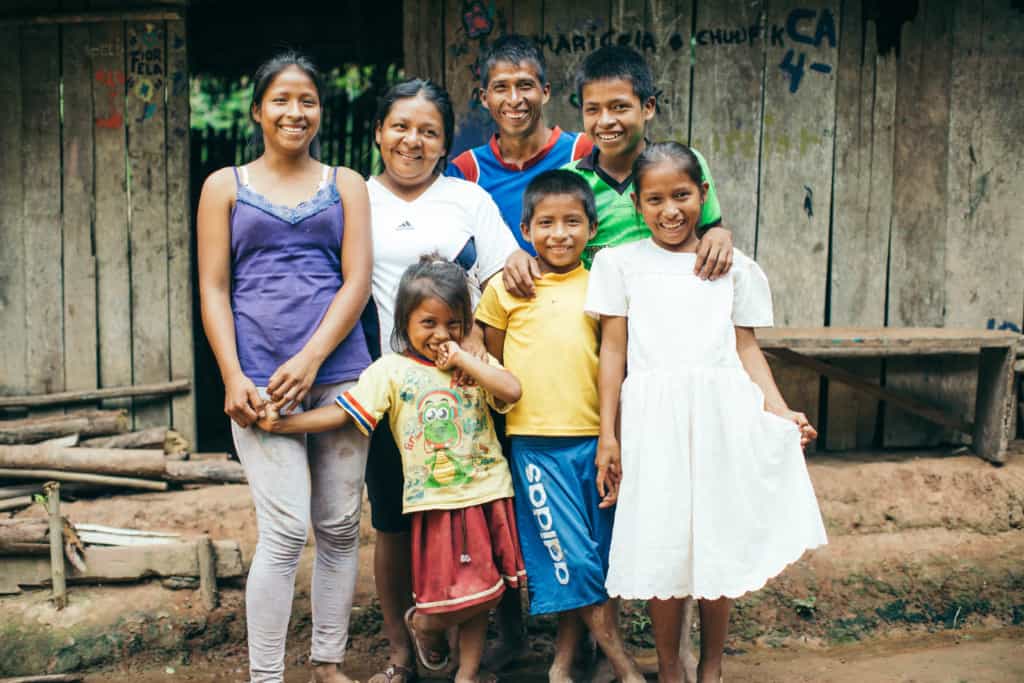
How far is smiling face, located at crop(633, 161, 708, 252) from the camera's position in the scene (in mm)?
2564

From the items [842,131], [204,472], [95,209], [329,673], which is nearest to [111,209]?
[95,209]

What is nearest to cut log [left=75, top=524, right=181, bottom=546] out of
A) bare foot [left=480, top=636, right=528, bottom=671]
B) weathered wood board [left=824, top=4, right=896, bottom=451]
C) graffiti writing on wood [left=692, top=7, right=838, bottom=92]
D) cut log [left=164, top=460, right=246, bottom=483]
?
cut log [left=164, top=460, right=246, bottom=483]

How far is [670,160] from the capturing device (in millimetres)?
2566

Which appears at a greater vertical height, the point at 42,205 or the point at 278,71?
the point at 278,71

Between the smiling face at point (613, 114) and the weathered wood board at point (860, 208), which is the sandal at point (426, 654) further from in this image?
the weathered wood board at point (860, 208)

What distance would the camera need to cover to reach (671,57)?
13.8 ft

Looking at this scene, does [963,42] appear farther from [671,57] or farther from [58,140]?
[58,140]

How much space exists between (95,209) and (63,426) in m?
0.98

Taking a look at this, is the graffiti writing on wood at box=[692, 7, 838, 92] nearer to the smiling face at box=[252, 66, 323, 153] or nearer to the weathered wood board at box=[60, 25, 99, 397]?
the smiling face at box=[252, 66, 323, 153]

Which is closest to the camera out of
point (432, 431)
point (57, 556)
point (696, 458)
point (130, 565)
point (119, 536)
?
point (696, 458)

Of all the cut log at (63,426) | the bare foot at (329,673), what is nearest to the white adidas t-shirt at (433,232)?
the bare foot at (329,673)

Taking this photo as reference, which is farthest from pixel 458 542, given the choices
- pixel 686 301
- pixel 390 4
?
pixel 390 4

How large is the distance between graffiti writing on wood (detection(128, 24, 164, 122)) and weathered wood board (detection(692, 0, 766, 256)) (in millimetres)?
2324

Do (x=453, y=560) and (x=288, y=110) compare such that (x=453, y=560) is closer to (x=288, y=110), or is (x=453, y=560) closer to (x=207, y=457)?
(x=288, y=110)
